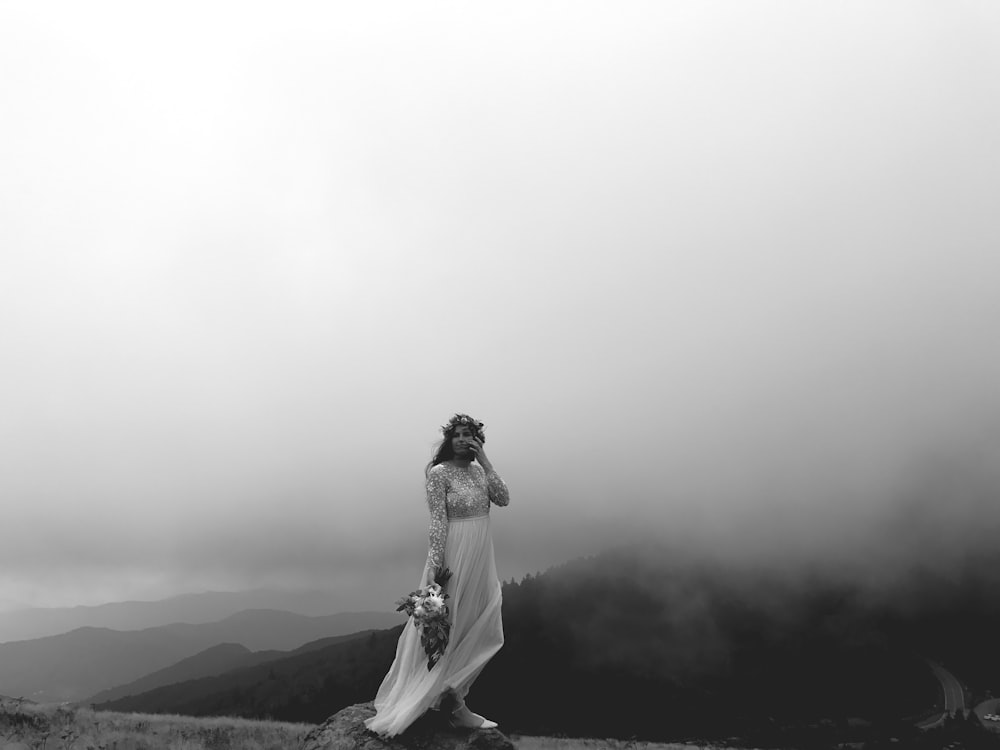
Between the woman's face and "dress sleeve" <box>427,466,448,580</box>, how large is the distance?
16.1 inches

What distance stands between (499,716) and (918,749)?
108960 millimetres

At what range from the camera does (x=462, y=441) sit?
9.22 metres

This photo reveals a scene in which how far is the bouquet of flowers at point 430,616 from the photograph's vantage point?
8.46 meters

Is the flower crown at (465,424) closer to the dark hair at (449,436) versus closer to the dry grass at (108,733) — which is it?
the dark hair at (449,436)

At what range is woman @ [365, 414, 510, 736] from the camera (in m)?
8.90

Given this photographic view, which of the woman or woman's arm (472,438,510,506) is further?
woman's arm (472,438,510,506)

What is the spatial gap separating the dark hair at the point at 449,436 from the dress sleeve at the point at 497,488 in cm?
53

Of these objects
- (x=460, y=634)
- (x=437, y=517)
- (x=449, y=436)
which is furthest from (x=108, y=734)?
(x=449, y=436)

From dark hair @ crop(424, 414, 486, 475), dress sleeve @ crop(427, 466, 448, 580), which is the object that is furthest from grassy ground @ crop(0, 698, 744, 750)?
dark hair @ crop(424, 414, 486, 475)

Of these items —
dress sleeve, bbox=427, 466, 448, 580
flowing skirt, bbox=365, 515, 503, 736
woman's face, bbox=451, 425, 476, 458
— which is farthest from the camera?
woman's face, bbox=451, 425, 476, 458

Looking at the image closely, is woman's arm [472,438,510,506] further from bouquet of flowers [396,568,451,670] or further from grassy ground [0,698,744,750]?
grassy ground [0,698,744,750]

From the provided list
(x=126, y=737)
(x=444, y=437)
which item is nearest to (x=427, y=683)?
(x=444, y=437)

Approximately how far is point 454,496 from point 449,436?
0.88 meters

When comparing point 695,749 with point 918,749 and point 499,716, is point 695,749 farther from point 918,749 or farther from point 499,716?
point 918,749
